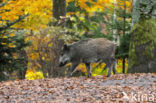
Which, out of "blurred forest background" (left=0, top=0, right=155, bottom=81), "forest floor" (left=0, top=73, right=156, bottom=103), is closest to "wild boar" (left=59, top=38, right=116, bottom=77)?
"blurred forest background" (left=0, top=0, right=155, bottom=81)

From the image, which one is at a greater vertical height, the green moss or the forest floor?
the green moss

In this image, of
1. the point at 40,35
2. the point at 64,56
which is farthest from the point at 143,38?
the point at 40,35

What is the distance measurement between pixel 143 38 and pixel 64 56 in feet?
10.9

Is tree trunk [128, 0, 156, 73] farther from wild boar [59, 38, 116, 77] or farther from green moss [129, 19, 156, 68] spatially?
wild boar [59, 38, 116, 77]

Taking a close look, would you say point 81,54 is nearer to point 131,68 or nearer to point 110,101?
point 131,68

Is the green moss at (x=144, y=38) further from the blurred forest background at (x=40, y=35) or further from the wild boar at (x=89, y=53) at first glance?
the blurred forest background at (x=40, y=35)

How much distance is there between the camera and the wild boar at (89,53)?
11914mm

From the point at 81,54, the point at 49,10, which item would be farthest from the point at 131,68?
the point at 49,10

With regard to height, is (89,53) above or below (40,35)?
below

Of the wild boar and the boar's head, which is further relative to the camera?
the boar's head

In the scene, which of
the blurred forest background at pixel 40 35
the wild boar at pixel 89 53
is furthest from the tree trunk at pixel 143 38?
the blurred forest background at pixel 40 35

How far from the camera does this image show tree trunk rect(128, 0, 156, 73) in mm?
12047

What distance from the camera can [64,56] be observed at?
1238 centimetres

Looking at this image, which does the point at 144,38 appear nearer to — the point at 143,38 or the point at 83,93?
the point at 143,38
